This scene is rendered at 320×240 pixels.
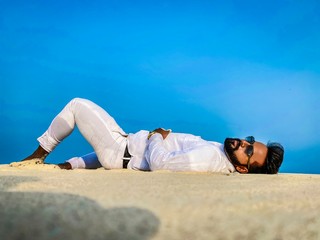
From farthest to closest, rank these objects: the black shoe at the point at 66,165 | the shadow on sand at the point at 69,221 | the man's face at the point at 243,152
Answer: the black shoe at the point at 66,165 < the man's face at the point at 243,152 < the shadow on sand at the point at 69,221

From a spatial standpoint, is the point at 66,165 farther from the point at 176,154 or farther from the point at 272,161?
the point at 272,161

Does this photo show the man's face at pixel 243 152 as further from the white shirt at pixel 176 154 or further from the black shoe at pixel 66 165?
the black shoe at pixel 66 165

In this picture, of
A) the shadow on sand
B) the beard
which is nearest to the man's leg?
the beard

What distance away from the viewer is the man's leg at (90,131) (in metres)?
3.20

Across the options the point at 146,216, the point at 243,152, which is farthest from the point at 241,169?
the point at 146,216

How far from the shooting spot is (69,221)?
0.79 m

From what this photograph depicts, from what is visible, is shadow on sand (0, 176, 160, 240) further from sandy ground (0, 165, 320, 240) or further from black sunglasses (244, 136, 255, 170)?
black sunglasses (244, 136, 255, 170)

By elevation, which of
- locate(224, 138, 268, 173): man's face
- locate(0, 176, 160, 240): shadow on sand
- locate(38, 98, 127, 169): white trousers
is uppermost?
locate(38, 98, 127, 169): white trousers

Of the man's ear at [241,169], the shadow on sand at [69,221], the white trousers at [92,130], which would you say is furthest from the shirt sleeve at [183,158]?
the shadow on sand at [69,221]

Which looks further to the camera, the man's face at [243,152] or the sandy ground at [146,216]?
the man's face at [243,152]

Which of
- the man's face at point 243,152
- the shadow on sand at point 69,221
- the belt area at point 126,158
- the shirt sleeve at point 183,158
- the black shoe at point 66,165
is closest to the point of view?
the shadow on sand at point 69,221

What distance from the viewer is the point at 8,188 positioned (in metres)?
1.06

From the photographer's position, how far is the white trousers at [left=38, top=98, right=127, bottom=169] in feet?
10.5

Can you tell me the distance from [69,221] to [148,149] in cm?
203
